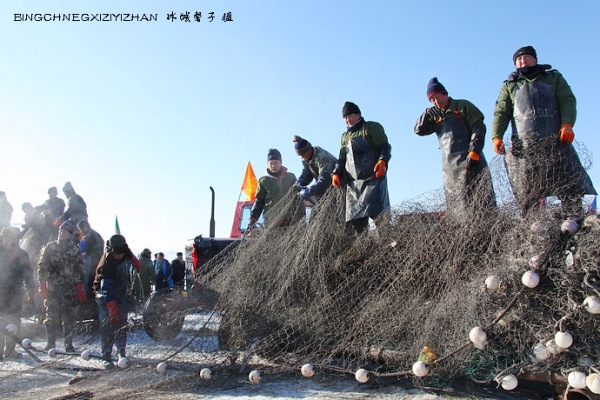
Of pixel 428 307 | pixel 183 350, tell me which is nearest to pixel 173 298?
pixel 183 350

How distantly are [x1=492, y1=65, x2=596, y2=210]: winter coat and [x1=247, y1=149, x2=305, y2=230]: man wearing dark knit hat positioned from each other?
2762 mm

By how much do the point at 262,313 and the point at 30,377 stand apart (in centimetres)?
254

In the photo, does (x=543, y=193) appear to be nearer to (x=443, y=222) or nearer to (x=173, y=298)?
(x=443, y=222)

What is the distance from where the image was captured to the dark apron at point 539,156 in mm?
3020

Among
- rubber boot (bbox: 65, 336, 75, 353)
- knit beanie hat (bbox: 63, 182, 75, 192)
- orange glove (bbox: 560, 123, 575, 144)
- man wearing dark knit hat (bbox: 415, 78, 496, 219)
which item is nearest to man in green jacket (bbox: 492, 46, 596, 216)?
orange glove (bbox: 560, 123, 575, 144)

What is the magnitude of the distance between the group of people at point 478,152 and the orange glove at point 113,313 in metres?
1.85

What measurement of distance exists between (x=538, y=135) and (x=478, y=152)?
1.93 ft

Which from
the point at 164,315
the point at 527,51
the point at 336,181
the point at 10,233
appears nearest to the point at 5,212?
the point at 10,233

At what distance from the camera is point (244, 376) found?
358 centimetres

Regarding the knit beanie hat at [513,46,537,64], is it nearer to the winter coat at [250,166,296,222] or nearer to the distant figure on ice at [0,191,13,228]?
the winter coat at [250,166,296,222]

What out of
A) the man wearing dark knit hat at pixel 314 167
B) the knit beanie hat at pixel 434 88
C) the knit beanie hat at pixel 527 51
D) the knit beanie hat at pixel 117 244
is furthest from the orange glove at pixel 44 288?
the knit beanie hat at pixel 527 51

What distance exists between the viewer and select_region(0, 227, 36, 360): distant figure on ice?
609cm

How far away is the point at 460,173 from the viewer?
4094 mm

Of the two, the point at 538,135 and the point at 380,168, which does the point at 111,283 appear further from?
the point at 538,135
